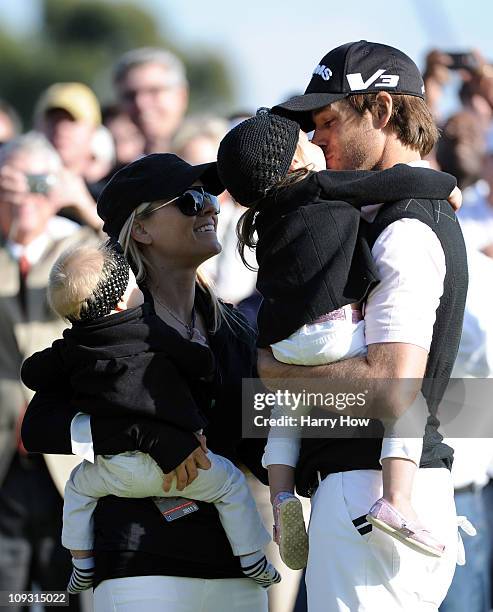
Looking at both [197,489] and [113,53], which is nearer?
[197,489]

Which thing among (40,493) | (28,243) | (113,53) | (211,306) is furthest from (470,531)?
(113,53)

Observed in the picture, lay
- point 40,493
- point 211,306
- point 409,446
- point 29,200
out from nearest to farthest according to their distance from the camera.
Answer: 1. point 409,446
2. point 211,306
3. point 40,493
4. point 29,200

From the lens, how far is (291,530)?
3.15 metres

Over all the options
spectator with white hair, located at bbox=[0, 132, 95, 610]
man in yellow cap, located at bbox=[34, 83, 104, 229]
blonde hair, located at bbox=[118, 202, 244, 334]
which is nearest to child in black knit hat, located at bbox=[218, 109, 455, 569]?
blonde hair, located at bbox=[118, 202, 244, 334]

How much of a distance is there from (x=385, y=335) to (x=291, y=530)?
23.6 inches

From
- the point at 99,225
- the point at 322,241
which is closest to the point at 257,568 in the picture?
the point at 322,241

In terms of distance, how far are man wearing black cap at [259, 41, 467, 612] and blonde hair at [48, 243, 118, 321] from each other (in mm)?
547

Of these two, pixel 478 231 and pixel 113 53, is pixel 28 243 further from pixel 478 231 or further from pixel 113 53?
pixel 113 53

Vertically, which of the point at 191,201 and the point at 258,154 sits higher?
the point at 258,154

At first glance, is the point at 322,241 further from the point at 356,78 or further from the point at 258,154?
the point at 356,78

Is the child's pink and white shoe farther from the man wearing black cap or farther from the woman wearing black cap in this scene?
the woman wearing black cap

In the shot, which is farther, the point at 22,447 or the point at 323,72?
the point at 22,447

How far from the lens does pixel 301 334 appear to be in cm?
305

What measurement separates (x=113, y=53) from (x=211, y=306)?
218ft
